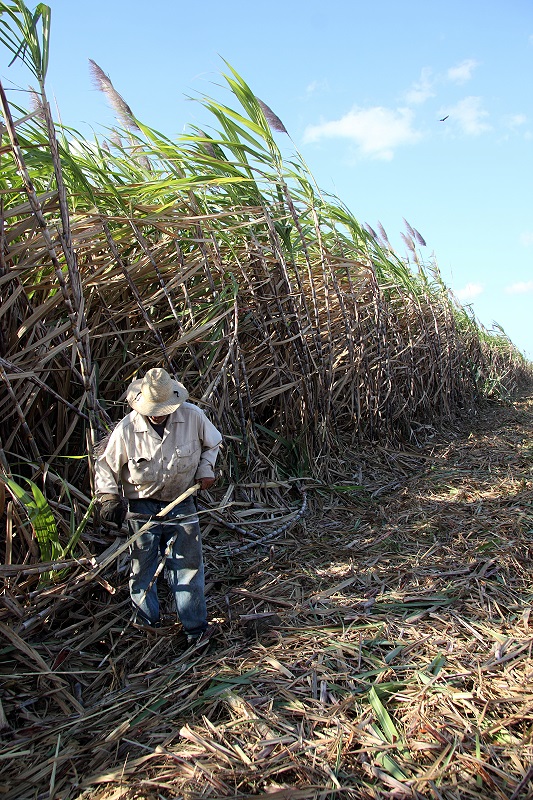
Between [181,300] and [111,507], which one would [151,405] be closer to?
[111,507]

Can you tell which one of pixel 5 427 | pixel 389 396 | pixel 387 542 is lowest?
pixel 387 542

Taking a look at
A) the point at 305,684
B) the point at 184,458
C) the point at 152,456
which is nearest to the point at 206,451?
the point at 184,458

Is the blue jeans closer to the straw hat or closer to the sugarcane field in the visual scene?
the sugarcane field

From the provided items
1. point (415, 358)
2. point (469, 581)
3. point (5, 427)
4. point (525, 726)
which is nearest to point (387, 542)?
point (469, 581)

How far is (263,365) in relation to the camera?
3.47m

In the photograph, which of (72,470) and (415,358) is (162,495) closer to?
(72,470)

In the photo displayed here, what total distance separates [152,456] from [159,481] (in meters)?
0.11

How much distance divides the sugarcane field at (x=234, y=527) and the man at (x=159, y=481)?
6 cm

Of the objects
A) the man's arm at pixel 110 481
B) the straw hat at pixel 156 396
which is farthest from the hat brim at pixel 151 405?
the man's arm at pixel 110 481

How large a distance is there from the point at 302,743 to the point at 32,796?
69 cm

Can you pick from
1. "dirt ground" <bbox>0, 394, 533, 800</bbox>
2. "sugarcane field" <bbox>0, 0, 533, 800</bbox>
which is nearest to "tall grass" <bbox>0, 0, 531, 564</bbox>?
"sugarcane field" <bbox>0, 0, 533, 800</bbox>

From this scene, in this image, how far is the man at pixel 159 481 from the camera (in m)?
2.14

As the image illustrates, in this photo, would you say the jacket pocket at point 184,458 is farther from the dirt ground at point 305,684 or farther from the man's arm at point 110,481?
the dirt ground at point 305,684

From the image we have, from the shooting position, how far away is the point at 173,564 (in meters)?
2.27
